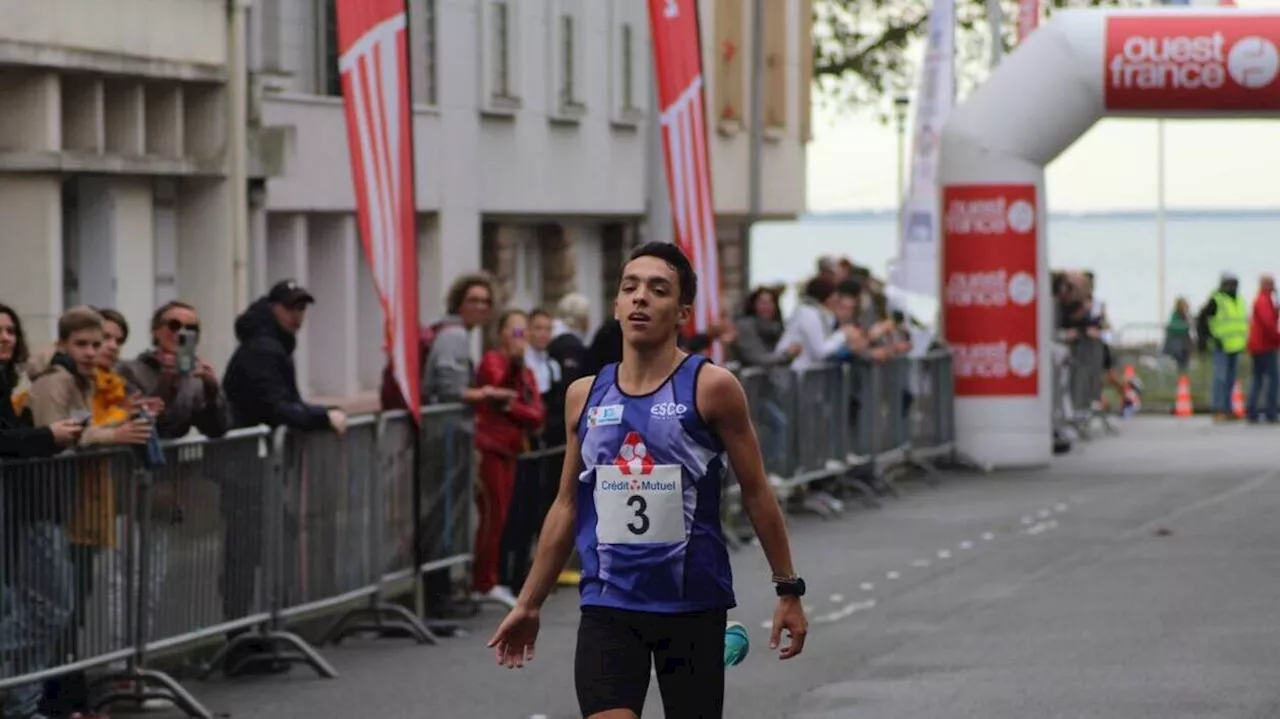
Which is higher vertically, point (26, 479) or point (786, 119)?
point (786, 119)

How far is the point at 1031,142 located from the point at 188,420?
620 inches

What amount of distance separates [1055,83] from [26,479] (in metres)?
17.0

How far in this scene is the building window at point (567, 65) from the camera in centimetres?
3497

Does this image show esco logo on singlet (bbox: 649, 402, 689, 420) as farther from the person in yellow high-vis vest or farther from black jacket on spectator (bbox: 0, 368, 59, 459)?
the person in yellow high-vis vest

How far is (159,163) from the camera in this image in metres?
23.4

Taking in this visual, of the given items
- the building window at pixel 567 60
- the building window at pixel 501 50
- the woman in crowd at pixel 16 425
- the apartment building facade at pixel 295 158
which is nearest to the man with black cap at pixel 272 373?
the woman in crowd at pixel 16 425

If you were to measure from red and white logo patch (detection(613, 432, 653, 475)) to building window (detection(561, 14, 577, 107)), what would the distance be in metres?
27.1

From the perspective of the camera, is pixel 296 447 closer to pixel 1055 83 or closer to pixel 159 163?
pixel 159 163

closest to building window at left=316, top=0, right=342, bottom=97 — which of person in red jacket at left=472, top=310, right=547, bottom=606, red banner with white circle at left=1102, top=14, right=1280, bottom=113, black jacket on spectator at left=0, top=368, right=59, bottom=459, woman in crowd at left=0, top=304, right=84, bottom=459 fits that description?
red banner with white circle at left=1102, top=14, right=1280, bottom=113

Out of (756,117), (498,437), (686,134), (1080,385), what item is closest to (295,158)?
(686,134)

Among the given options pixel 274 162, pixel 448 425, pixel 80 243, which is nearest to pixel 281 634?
pixel 448 425

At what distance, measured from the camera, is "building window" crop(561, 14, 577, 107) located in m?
35.0

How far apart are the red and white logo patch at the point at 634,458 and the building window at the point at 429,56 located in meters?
22.5

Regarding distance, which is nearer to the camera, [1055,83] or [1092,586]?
[1092,586]
